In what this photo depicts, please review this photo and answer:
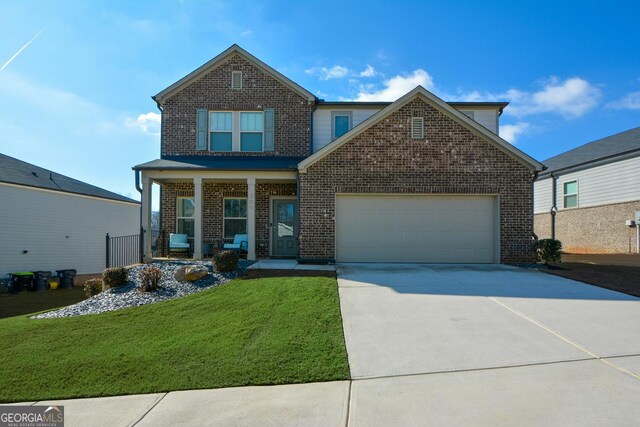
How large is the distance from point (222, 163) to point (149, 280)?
564cm

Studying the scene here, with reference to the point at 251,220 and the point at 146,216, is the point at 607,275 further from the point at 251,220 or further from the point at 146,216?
the point at 146,216

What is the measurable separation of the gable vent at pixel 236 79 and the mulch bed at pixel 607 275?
12.4 m

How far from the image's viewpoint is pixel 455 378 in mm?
4199

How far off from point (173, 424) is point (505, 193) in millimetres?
11312

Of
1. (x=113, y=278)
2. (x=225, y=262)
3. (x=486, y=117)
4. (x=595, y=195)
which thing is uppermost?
(x=486, y=117)

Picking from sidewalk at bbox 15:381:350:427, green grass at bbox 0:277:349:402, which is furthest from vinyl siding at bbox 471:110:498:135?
sidewalk at bbox 15:381:350:427

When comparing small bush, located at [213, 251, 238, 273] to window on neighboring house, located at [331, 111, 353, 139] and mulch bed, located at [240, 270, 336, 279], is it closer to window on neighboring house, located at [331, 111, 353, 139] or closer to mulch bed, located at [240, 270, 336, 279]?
mulch bed, located at [240, 270, 336, 279]

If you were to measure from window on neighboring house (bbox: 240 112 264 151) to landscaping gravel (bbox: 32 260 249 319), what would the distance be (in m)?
5.95

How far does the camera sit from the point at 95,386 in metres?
4.34

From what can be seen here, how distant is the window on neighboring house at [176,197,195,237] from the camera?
1437 centimetres

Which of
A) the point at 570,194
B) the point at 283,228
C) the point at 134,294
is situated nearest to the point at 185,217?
the point at 283,228

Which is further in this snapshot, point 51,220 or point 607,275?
point 51,220

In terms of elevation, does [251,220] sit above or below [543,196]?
below

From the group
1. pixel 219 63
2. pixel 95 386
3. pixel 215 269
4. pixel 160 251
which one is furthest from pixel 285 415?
pixel 219 63
